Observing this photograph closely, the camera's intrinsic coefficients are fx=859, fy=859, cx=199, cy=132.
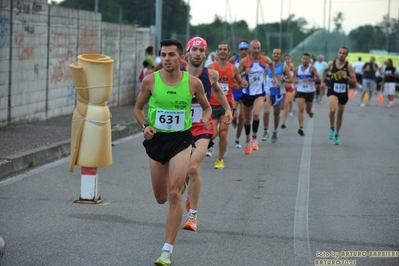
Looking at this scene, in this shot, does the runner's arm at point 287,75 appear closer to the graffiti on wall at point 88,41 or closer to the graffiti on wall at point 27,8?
the graffiti on wall at point 27,8

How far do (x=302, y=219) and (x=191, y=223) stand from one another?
4.33ft

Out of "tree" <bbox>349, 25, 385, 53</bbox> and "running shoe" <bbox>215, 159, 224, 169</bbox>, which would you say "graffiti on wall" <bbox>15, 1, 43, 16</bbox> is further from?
"tree" <bbox>349, 25, 385, 53</bbox>

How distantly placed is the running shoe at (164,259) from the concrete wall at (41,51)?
1034cm

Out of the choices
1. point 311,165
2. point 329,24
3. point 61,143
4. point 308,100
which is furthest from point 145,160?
point 329,24

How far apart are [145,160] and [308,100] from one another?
7587 mm

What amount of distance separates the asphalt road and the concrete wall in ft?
Result: 11.0

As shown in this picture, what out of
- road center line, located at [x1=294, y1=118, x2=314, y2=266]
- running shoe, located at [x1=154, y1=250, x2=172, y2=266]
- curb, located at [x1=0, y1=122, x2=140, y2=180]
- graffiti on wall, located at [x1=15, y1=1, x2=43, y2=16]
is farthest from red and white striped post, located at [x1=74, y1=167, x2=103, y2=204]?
graffiti on wall, located at [x1=15, y1=1, x2=43, y2=16]

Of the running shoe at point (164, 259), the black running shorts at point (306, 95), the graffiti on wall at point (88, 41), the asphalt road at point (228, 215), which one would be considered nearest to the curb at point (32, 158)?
the asphalt road at point (228, 215)

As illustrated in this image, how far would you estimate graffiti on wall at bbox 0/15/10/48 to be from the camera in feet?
53.4

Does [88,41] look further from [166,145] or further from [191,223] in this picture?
[166,145]

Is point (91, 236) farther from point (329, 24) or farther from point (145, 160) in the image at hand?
point (329, 24)

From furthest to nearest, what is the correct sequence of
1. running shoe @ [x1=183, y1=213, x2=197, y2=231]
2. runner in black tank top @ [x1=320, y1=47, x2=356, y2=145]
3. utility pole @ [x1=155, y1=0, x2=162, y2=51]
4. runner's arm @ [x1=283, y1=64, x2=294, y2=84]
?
utility pole @ [x1=155, y1=0, x2=162, y2=51], runner's arm @ [x1=283, y1=64, x2=294, y2=84], runner in black tank top @ [x1=320, y1=47, x2=356, y2=145], running shoe @ [x1=183, y1=213, x2=197, y2=231]

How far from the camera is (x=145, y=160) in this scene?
552 inches

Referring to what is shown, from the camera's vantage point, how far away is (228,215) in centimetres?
914
